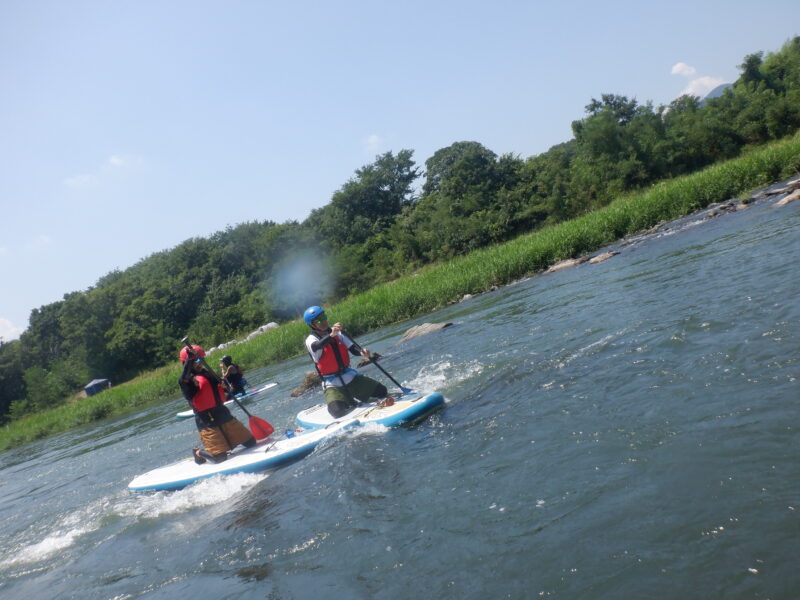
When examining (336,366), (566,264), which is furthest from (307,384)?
(566,264)

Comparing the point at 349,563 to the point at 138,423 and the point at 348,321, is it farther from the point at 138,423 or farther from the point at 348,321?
the point at 348,321

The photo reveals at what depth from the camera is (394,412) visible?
7477 millimetres

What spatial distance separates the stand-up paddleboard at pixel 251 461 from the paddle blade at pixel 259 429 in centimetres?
28

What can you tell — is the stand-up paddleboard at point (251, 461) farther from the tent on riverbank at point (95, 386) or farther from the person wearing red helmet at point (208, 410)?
the tent on riverbank at point (95, 386)

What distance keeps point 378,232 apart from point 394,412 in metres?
37.4

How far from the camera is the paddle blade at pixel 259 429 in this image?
8539 mm

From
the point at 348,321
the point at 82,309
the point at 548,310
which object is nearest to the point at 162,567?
the point at 548,310

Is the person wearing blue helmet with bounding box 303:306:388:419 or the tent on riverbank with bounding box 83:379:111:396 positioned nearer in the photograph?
the person wearing blue helmet with bounding box 303:306:388:419

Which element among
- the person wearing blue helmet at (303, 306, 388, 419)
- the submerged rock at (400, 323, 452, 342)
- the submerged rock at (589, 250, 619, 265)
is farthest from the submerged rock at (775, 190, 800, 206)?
the person wearing blue helmet at (303, 306, 388, 419)

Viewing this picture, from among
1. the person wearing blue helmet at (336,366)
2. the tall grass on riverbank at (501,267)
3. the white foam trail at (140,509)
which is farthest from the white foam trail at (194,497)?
the tall grass on riverbank at (501,267)

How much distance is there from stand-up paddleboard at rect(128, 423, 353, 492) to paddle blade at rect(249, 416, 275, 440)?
0.92ft

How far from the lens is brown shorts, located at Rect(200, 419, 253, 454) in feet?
26.6

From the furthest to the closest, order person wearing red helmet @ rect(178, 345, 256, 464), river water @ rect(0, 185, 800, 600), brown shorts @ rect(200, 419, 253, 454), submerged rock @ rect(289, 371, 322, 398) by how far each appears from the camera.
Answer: submerged rock @ rect(289, 371, 322, 398) < brown shorts @ rect(200, 419, 253, 454) < person wearing red helmet @ rect(178, 345, 256, 464) < river water @ rect(0, 185, 800, 600)

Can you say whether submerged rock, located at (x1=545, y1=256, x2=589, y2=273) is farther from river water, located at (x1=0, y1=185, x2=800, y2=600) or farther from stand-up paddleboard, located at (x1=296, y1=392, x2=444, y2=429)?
stand-up paddleboard, located at (x1=296, y1=392, x2=444, y2=429)
